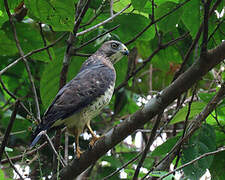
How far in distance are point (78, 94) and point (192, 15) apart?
135cm

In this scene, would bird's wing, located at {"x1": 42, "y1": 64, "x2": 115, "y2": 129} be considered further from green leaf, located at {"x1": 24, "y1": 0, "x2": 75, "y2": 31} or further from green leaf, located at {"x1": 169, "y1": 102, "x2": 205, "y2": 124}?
green leaf, located at {"x1": 24, "y1": 0, "x2": 75, "y2": 31}

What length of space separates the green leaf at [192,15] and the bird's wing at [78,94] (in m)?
1.10

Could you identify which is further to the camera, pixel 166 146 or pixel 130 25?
pixel 130 25

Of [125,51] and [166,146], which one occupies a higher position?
[125,51]

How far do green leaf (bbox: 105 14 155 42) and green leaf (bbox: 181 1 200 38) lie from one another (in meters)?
0.64

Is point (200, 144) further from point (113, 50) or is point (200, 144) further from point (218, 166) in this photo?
point (113, 50)

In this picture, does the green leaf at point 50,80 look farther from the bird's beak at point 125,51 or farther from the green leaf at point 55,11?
the green leaf at point 55,11

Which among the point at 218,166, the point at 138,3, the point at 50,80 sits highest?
the point at 138,3

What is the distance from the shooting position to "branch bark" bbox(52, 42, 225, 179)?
102 inches

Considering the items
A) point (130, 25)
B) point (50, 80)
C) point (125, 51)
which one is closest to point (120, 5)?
point (130, 25)

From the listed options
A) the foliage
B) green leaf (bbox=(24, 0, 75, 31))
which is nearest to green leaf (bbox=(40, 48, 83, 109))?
the foliage

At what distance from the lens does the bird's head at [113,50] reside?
179 inches

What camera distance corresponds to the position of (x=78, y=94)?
385 cm

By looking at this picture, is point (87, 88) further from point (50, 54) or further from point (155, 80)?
point (155, 80)
